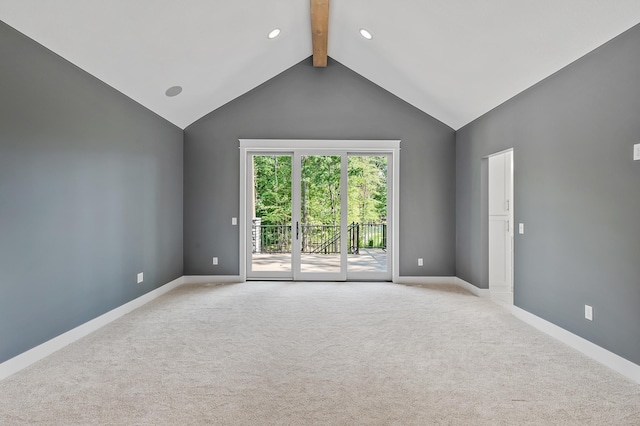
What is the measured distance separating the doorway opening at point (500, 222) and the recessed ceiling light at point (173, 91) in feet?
15.1

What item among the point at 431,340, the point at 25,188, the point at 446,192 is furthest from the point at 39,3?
the point at 446,192

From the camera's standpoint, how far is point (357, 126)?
6.17 meters

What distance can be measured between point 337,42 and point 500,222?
3694 mm

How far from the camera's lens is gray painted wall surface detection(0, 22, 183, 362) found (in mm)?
2812

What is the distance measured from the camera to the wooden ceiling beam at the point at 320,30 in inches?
175

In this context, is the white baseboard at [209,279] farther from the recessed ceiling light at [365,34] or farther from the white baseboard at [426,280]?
the recessed ceiling light at [365,34]

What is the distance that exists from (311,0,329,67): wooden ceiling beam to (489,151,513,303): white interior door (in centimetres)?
308

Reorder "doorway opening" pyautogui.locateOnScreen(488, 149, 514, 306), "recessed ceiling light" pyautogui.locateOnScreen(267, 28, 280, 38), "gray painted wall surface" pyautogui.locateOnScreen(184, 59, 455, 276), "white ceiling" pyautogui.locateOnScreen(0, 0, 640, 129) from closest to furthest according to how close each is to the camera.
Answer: "white ceiling" pyautogui.locateOnScreen(0, 0, 640, 129) < "recessed ceiling light" pyautogui.locateOnScreen(267, 28, 280, 38) < "doorway opening" pyautogui.locateOnScreen(488, 149, 514, 306) < "gray painted wall surface" pyautogui.locateOnScreen(184, 59, 455, 276)

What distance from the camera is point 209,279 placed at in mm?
6176

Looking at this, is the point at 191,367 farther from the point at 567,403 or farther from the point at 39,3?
the point at 39,3

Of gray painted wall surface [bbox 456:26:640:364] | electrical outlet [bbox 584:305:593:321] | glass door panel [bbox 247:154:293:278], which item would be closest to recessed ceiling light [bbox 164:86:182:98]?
glass door panel [bbox 247:154:293:278]

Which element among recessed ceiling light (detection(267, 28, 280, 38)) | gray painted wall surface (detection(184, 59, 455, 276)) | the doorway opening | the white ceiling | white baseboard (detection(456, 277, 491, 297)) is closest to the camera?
the white ceiling

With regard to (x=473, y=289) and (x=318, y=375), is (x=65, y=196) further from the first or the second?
(x=473, y=289)

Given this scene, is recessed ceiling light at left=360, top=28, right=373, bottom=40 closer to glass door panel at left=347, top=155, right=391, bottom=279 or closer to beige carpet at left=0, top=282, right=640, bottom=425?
glass door panel at left=347, top=155, right=391, bottom=279
